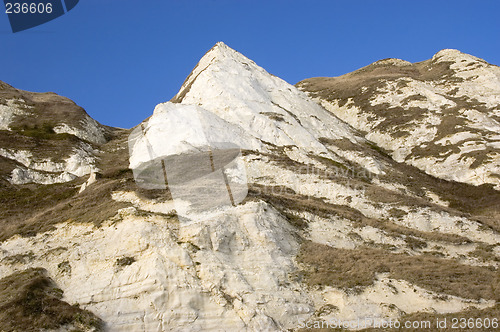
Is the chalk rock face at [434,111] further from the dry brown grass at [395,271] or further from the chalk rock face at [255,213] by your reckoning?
the dry brown grass at [395,271]

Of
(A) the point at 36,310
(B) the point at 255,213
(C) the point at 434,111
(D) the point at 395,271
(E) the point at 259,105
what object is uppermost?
(E) the point at 259,105

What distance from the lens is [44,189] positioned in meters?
45.3

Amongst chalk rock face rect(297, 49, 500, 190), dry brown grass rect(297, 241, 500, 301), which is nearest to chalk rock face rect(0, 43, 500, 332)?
dry brown grass rect(297, 241, 500, 301)

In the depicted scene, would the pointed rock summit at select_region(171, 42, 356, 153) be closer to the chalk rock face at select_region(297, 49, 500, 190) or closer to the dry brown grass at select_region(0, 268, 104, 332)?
the chalk rock face at select_region(297, 49, 500, 190)

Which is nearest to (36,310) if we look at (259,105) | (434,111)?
(259,105)

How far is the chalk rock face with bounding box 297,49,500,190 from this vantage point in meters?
58.2

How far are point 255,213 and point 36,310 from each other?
1580cm

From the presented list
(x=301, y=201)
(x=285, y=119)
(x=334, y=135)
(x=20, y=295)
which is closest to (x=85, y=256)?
(x=20, y=295)

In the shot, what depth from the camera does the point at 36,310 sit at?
70.7 feet

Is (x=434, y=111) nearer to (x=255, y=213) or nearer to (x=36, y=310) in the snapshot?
(x=255, y=213)

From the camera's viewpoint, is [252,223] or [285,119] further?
[285,119]

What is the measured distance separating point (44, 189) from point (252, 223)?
26.5 meters

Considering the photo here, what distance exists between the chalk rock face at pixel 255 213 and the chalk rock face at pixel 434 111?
43 cm

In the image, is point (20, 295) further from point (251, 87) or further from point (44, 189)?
point (251, 87)
